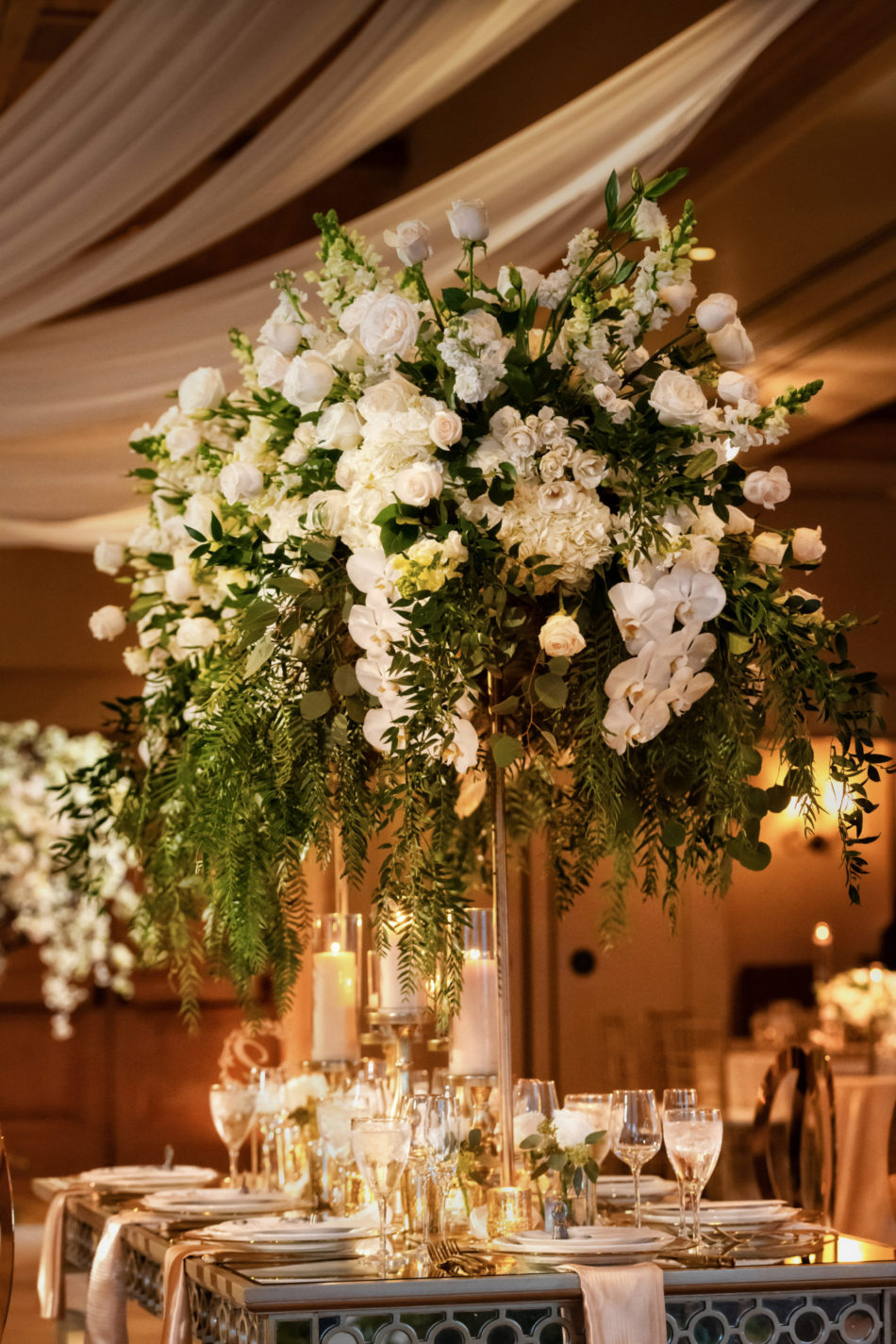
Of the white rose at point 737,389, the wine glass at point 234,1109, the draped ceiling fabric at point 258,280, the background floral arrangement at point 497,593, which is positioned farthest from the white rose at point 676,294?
the wine glass at point 234,1109

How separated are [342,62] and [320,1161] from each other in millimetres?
2277

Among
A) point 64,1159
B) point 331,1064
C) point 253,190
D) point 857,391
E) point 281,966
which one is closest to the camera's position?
point 281,966

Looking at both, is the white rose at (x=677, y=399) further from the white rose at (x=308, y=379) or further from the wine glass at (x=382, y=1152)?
the wine glass at (x=382, y=1152)

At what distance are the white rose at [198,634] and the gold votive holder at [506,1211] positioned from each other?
985 millimetres

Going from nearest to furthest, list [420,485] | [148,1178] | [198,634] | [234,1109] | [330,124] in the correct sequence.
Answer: [420,485], [198,634], [234,1109], [148,1178], [330,124]

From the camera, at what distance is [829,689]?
239 cm

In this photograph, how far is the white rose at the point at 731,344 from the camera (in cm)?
254

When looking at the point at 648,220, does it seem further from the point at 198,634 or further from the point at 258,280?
the point at 258,280

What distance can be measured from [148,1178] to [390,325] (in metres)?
1.92

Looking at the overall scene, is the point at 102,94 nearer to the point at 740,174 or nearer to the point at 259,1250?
the point at 740,174

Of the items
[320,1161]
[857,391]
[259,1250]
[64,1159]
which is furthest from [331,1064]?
[64,1159]

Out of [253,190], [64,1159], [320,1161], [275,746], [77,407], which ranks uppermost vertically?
[253,190]

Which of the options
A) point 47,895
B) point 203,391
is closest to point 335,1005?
point 203,391

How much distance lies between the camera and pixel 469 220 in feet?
8.16
